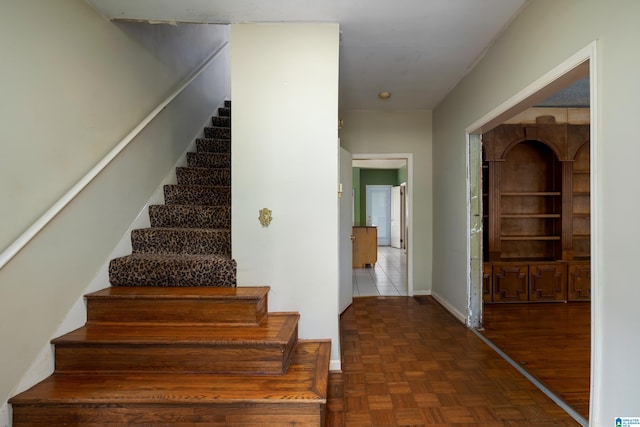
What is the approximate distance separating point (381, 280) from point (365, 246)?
1.14 metres

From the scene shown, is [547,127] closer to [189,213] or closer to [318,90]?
[318,90]

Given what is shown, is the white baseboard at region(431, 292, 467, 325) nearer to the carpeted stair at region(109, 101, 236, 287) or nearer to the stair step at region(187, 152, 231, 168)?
the carpeted stair at region(109, 101, 236, 287)

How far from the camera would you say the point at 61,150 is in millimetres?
1661

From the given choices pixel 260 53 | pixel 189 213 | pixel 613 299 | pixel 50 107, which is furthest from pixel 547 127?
pixel 50 107

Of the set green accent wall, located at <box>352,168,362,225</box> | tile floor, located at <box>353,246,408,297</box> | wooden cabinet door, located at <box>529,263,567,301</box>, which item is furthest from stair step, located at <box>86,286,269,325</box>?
green accent wall, located at <box>352,168,362,225</box>

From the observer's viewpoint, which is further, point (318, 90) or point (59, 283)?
point (318, 90)

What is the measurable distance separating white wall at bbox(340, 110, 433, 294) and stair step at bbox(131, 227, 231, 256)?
2402 millimetres

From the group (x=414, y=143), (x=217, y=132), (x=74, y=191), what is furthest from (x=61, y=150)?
(x=414, y=143)

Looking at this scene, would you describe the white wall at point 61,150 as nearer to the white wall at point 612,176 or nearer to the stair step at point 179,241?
the stair step at point 179,241

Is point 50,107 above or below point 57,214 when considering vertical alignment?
above

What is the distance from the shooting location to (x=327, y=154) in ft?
6.70

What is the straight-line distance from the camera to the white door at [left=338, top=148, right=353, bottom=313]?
324 cm

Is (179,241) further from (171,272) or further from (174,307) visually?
(174,307)

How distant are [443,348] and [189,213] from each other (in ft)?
8.20
